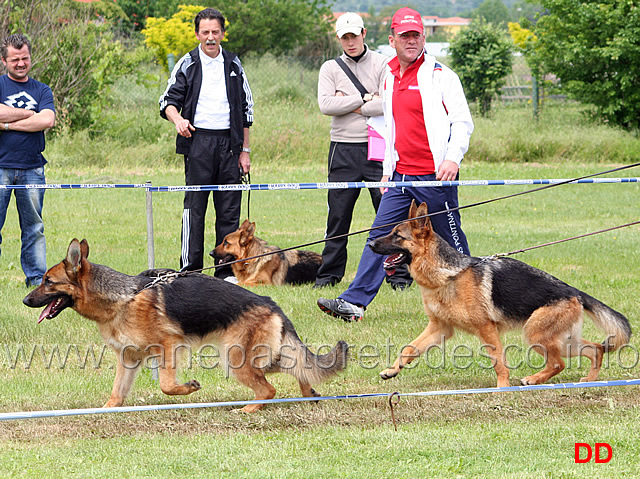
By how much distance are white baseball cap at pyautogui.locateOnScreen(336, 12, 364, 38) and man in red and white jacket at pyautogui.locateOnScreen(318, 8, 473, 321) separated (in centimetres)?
160

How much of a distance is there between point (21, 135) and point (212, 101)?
182 centimetres

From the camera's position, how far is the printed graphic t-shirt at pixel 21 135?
25.0 feet

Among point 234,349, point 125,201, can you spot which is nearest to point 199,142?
point 234,349

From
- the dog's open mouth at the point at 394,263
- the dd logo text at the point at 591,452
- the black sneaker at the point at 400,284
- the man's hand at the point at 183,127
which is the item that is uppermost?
the man's hand at the point at 183,127

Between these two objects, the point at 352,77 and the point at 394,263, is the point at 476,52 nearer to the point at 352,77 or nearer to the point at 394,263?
the point at 352,77

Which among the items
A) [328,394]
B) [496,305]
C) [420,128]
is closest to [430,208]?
[420,128]

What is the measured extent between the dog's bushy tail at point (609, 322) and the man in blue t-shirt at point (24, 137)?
16.8ft

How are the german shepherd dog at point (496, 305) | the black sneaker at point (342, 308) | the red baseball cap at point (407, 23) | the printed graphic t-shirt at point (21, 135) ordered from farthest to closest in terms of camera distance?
the printed graphic t-shirt at point (21, 135) → the black sneaker at point (342, 308) → the red baseball cap at point (407, 23) → the german shepherd dog at point (496, 305)

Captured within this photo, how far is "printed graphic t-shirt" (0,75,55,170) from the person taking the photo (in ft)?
25.0

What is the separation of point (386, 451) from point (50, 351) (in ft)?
9.86

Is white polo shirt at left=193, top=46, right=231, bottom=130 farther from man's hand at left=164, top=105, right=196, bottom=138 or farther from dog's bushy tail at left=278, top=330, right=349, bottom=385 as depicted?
dog's bushy tail at left=278, top=330, right=349, bottom=385

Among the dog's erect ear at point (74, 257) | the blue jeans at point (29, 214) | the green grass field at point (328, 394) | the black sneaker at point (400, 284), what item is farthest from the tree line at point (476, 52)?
the dog's erect ear at point (74, 257)

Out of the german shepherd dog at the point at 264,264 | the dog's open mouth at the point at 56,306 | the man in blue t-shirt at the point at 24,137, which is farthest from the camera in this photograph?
the german shepherd dog at the point at 264,264

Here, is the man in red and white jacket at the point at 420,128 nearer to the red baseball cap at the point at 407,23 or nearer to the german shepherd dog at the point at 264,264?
the red baseball cap at the point at 407,23
